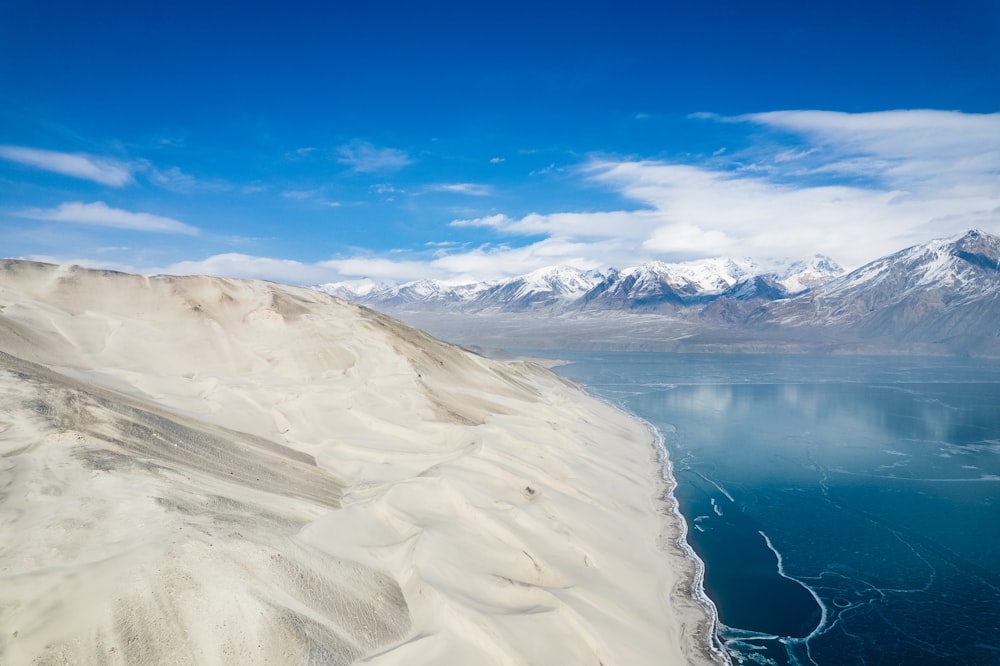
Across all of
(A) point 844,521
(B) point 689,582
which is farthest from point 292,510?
(A) point 844,521

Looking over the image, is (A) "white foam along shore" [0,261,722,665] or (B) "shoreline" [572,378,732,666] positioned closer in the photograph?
(A) "white foam along shore" [0,261,722,665]

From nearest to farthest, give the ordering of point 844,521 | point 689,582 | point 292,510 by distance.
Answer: point 292,510
point 689,582
point 844,521

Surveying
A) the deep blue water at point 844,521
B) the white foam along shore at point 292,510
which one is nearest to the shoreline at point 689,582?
the white foam along shore at point 292,510

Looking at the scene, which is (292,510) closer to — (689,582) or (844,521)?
(689,582)

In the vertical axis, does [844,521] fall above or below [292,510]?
below

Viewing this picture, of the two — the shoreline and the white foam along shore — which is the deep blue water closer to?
the shoreline

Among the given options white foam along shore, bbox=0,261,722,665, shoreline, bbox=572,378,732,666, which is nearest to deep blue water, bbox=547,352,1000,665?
shoreline, bbox=572,378,732,666
